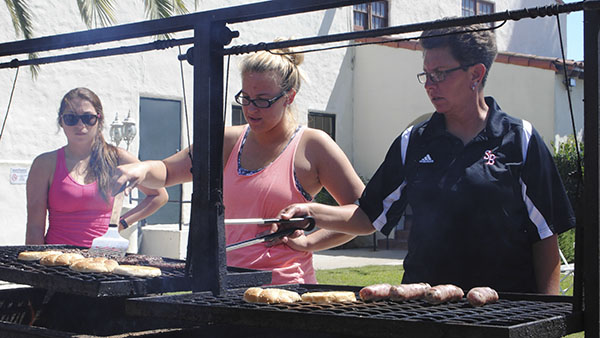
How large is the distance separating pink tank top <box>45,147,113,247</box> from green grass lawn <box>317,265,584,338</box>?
5.27m

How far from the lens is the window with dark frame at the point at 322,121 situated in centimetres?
1659

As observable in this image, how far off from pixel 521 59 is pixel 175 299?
14092mm

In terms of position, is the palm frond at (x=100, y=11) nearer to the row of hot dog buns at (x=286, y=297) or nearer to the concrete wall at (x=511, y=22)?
the row of hot dog buns at (x=286, y=297)

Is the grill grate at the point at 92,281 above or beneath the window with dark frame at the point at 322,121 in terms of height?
beneath

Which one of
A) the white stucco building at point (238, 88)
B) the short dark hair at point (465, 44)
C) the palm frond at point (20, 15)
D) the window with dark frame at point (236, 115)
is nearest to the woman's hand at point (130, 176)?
the short dark hair at point (465, 44)

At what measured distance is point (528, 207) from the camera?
8.53 ft

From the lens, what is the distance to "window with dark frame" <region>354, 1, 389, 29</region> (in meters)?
17.7

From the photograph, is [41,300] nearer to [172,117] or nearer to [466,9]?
[172,117]

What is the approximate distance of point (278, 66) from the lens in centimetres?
321

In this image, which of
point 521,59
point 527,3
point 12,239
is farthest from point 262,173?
point 527,3

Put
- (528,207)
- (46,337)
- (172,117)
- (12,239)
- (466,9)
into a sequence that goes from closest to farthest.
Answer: (46,337)
(528,207)
(12,239)
(172,117)
(466,9)

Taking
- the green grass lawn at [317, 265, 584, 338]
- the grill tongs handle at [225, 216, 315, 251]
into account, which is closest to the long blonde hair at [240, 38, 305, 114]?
the grill tongs handle at [225, 216, 315, 251]

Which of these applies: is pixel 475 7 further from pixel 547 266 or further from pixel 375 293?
pixel 375 293

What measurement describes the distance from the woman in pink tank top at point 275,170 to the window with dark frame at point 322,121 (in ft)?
42.8
